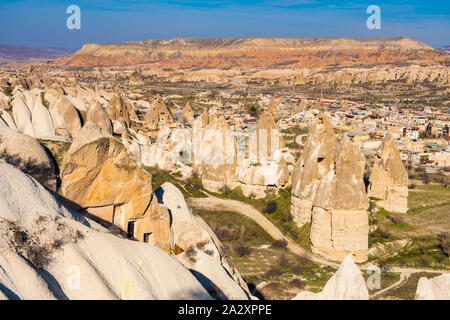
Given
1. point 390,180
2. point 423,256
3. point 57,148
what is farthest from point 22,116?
point 423,256

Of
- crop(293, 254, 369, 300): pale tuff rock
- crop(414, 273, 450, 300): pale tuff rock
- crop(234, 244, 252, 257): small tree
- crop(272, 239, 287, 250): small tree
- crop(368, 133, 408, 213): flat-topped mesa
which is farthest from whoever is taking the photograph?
crop(368, 133, 408, 213): flat-topped mesa

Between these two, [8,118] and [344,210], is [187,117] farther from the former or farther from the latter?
[344,210]

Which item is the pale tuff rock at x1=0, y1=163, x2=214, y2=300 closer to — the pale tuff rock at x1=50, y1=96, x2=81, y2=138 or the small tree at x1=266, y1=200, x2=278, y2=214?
the small tree at x1=266, y1=200, x2=278, y2=214

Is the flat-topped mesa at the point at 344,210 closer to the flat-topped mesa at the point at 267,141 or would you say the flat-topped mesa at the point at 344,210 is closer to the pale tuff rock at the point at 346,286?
the pale tuff rock at the point at 346,286

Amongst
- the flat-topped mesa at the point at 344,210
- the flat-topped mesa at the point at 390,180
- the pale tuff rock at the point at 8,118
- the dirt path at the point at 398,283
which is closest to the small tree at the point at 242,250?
the flat-topped mesa at the point at 344,210

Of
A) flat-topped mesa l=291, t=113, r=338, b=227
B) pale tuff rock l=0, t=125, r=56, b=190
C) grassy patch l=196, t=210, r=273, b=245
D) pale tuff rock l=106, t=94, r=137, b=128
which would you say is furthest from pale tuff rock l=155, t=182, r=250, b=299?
pale tuff rock l=106, t=94, r=137, b=128
